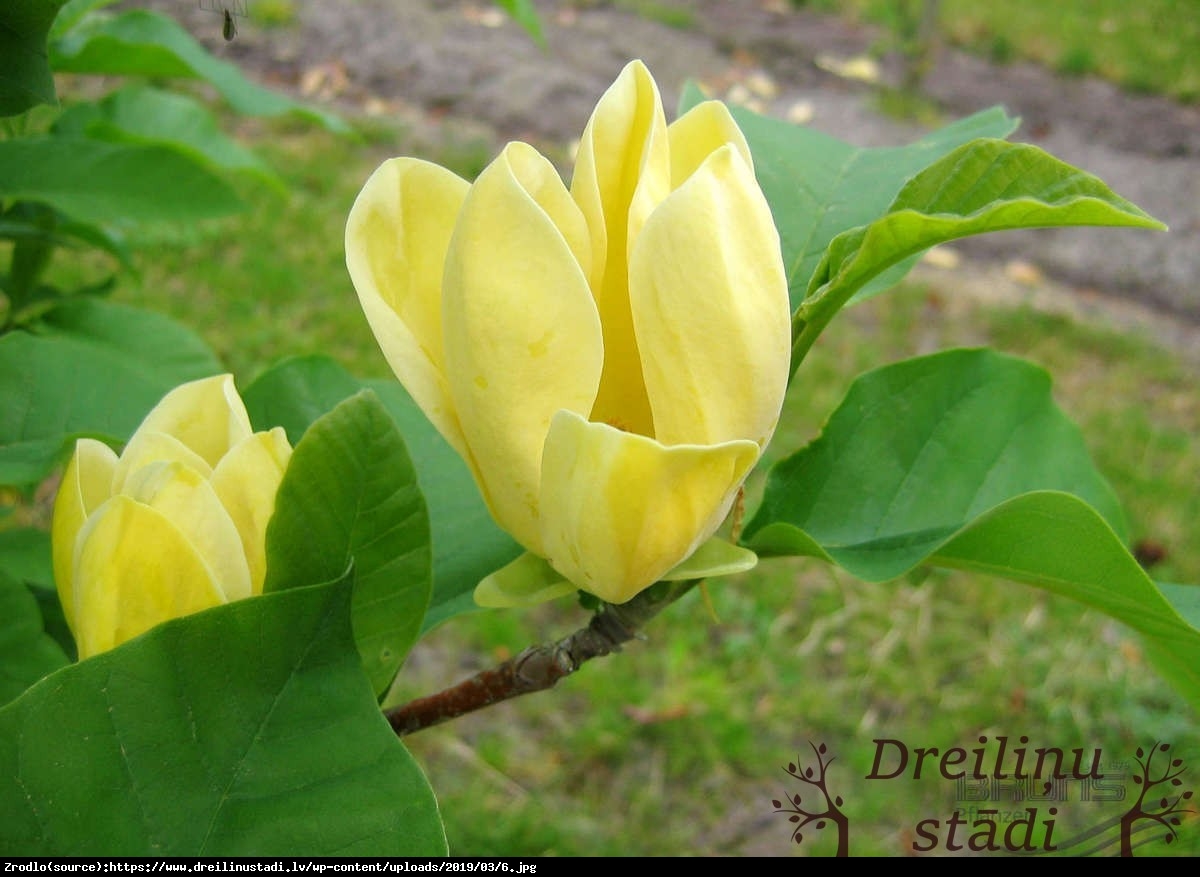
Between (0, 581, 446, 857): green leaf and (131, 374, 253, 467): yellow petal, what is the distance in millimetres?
122

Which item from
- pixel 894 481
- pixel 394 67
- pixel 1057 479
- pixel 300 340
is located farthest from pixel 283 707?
pixel 394 67

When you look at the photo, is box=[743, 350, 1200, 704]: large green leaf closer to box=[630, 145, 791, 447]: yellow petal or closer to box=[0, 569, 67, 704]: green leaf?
box=[630, 145, 791, 447]: yellow petal

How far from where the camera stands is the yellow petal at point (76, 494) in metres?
0.51

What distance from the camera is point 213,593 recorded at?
484 mm

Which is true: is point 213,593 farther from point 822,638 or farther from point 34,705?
point 822,638

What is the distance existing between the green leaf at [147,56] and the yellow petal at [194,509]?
0.64m

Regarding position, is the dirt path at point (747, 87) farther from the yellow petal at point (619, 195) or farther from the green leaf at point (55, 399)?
the yellow petal at point (619, 195)

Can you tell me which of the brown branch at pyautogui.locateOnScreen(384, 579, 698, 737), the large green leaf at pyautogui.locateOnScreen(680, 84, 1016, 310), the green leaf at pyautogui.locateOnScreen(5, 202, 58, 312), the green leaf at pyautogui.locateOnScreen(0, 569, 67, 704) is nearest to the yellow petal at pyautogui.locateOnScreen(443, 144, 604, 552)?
the brown branch at pyautogui.locateOnScreen(384, 579, 698, 737)

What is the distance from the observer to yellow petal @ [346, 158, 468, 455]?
1.60ft

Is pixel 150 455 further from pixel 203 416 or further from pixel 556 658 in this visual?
pixel 556 658

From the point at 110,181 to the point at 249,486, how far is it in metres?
0.55

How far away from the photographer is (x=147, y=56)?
3.41 ft

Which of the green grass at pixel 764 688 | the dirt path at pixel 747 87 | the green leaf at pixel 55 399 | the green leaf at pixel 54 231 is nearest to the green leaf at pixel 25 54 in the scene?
the green leaf at pixel 55 399

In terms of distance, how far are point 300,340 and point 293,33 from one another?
2.26 m
